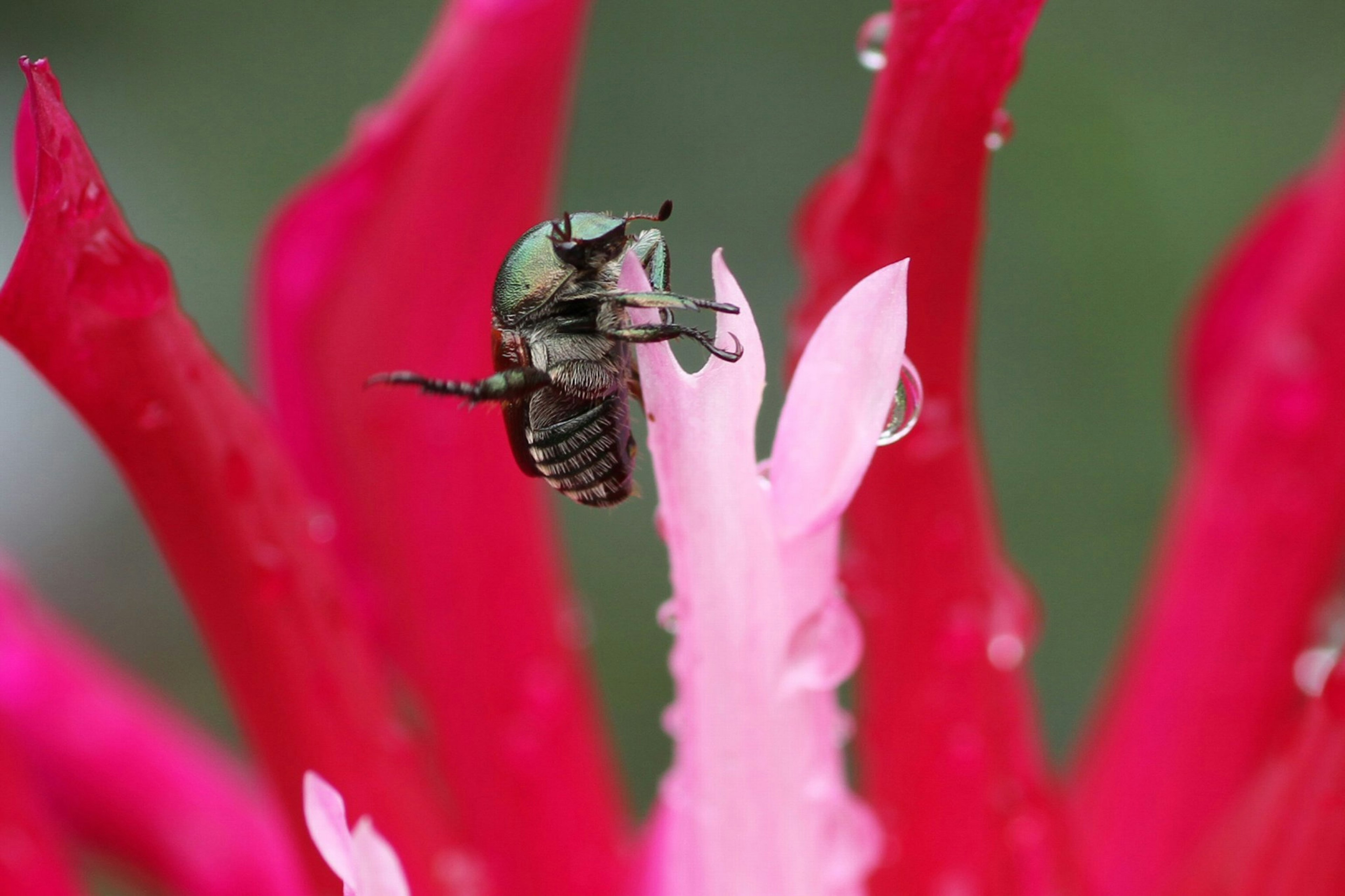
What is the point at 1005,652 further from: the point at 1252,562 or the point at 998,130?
the point at 998,130

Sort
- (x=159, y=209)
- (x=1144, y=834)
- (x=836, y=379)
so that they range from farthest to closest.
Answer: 1. (x=159, y=209)
2. (x=1144, y=834)
3. (x=836, y=379)

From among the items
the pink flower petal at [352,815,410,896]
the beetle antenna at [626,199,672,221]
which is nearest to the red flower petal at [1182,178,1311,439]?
the beetle antenna at [626,199,672,221]

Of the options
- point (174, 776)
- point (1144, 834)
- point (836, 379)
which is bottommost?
point (1144, 834)

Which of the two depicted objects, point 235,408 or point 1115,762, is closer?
point 235,408

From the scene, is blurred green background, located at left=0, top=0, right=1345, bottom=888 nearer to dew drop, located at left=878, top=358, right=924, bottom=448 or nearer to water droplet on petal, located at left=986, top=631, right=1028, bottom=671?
water droplet on petal, located at left=986, top=631, right=1028, bottom=671

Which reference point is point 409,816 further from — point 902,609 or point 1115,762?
point 1115,762

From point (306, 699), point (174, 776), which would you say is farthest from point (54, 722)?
Answer: point (306, 699)

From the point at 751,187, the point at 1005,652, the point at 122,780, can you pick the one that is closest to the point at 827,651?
the point at 1005,652
